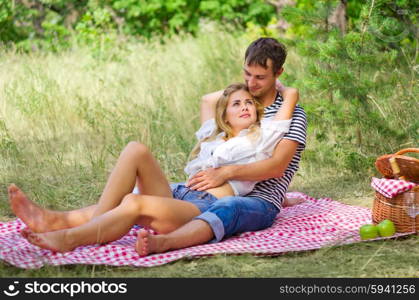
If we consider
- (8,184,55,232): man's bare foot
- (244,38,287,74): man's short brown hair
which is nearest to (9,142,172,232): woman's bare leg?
(8,184,55,232): man's bare foot

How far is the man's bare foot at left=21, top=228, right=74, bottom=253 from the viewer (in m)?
3.71

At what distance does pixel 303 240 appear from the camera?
4.25m

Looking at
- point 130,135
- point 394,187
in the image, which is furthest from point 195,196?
point 130,135

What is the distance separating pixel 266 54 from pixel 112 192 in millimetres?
1258

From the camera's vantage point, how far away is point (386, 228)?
4.27m

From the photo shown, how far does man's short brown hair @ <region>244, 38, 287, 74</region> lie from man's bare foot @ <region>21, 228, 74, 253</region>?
1.54 m

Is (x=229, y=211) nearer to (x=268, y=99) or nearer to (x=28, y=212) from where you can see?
(x=268, y=99)

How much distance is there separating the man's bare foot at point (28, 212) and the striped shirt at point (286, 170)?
3.96 feet

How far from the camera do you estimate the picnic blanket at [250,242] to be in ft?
12.4

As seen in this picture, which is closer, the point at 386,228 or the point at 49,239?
the point at 49,239

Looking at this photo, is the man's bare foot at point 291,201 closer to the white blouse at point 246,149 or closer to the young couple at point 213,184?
the young couple at point 213,184

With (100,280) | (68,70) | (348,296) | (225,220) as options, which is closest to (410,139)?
(225,220)

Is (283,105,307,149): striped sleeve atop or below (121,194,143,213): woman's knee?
atop

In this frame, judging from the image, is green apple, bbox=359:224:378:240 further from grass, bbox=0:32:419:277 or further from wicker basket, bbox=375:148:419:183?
wicker basket, bbox=375:148:419:183
